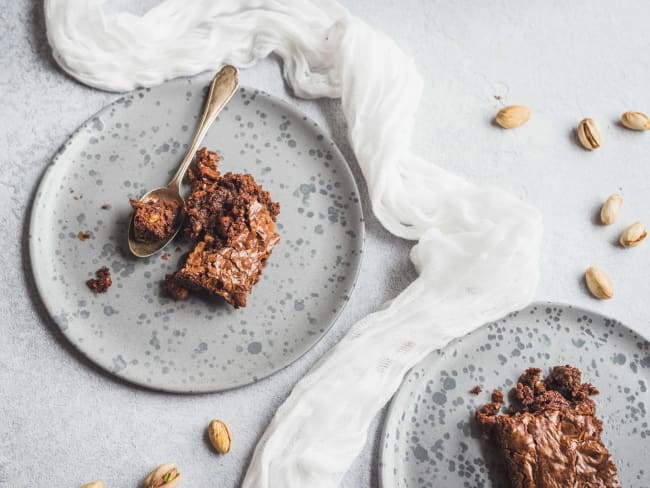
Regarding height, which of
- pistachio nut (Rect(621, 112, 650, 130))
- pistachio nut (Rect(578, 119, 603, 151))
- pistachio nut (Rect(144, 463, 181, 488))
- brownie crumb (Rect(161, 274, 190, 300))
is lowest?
pistachio nut (Rect(144, 463, 181, 488))

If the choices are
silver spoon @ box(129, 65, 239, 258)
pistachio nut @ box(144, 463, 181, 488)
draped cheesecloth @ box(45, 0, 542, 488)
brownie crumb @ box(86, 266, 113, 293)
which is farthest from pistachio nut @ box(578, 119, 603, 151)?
pistachio nut @ box(144, 463, 181, 488)

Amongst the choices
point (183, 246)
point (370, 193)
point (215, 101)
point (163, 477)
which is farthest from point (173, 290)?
point (370, 193)

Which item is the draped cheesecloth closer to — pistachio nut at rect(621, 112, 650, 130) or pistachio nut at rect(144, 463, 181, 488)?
pistachio nut at rect(144, 463, 181, 488)

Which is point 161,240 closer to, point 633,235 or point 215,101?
point 215,101

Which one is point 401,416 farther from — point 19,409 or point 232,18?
point 232,18

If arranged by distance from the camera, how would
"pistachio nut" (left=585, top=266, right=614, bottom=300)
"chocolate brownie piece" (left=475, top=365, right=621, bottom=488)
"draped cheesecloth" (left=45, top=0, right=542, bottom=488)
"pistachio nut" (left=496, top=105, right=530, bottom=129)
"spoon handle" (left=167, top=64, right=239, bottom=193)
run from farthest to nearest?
"pistachio nut" (left=496, top=105, right=530, bottom=129), "pistachio nut" (left=585, top=266, right=614, bottom=300), "spoon handle" (left=167, top=64, right=239, bottom=193), "draped cheesecloth" (left=45, top=0, right=542, bottom=488), "chocolate brownie piece" (left=475, top=365, right=621, bottom=488)

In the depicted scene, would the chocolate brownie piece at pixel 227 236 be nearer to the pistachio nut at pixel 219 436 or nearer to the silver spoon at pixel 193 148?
the silver spoon at pixel 193 148

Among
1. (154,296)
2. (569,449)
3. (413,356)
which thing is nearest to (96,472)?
(154,296)

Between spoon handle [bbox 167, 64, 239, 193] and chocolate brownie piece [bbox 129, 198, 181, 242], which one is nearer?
chocolate brownie piece [bbox 129, 198, 181, 242]
